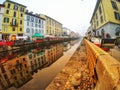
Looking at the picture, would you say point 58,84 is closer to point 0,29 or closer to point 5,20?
point 0,29

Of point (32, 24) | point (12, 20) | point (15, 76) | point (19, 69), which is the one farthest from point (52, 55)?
point (32, 24)

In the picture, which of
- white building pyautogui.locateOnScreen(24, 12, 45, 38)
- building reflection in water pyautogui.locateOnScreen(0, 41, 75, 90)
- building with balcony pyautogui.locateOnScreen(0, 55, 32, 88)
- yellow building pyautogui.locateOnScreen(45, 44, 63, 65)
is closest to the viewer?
building with balcony pyautogui.locateOnScreen(0, 55, 32, 88)

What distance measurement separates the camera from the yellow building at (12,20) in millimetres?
34388

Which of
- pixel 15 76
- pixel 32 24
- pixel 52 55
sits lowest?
pixel 15 76

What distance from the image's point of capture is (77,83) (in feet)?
16.6

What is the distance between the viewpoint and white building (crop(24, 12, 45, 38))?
42500 mm

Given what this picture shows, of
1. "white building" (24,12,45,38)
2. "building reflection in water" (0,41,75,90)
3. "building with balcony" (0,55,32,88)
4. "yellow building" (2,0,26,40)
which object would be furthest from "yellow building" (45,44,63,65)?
"white building" (24,12,45,38)

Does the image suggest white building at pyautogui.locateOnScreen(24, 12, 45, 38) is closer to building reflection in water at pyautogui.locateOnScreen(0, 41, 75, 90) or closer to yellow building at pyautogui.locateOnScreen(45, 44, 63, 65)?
yellow building at pyautogui.locateOnScreen(45, 44, 63, 65)

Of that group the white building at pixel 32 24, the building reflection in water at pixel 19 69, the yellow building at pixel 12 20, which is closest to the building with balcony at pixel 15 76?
the building reflection in water at pixel 19 69

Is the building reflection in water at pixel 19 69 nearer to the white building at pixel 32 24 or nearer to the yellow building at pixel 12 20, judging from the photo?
the yellow building at pixel 12 20

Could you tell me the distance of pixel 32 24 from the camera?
45.6 meters

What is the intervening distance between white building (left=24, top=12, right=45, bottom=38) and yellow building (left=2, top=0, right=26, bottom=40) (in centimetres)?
207

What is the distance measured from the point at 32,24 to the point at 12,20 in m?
9.65

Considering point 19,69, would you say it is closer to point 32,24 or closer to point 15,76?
point 15,76
